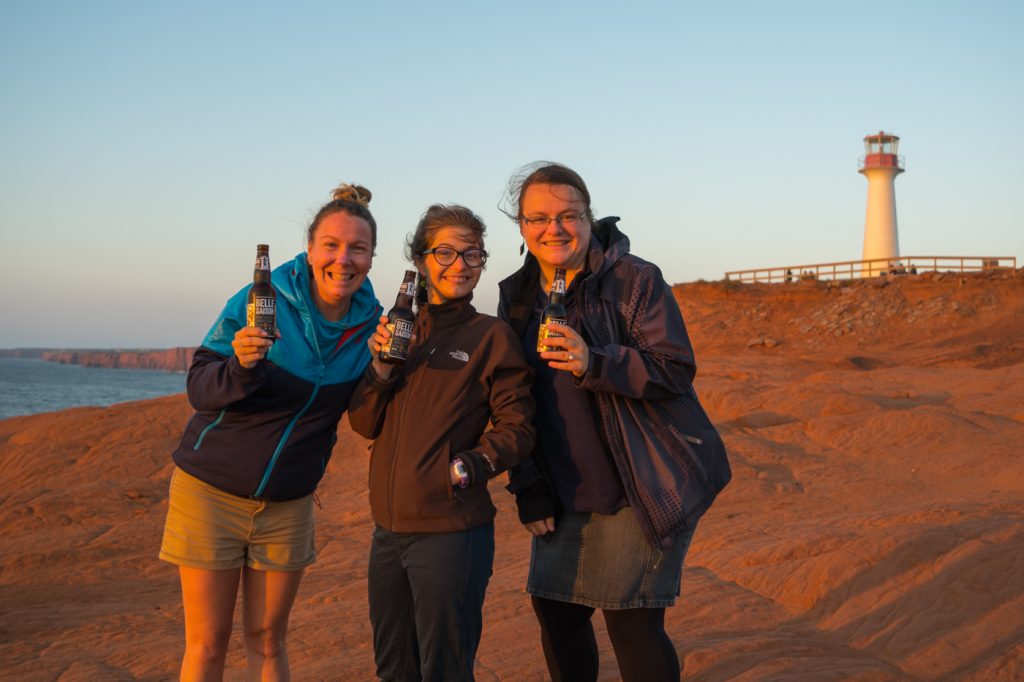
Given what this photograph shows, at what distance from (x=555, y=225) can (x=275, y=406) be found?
4.41 ft

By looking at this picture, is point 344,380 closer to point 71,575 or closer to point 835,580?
point 835,580

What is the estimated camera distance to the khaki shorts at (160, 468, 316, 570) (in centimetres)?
348

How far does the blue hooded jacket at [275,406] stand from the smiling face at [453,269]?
501 millimetres

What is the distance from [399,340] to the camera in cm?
332

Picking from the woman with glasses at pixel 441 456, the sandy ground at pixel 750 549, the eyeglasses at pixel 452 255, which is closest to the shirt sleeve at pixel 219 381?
the woman with glasses at pixel 441 456

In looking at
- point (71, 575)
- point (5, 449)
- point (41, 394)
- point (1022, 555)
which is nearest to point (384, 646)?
point (1022, 555)

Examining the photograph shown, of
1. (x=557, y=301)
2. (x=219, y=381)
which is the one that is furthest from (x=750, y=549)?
(x=219, y=381)

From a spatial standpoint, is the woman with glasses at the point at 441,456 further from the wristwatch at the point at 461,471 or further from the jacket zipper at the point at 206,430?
the jacket zipper at the point at 206,430

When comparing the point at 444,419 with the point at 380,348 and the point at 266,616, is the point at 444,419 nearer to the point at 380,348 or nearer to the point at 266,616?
the point at 380,348

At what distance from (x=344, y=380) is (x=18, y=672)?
4215 mm

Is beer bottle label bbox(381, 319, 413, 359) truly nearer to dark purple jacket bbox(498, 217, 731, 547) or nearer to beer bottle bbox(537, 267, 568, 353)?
beer bottle bbox(537, 267, 568, 353)

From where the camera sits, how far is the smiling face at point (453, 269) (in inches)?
138

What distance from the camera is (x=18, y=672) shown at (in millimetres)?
6012

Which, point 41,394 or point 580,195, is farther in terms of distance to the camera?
point 41,394
